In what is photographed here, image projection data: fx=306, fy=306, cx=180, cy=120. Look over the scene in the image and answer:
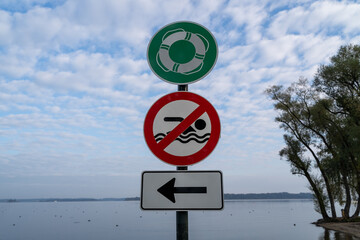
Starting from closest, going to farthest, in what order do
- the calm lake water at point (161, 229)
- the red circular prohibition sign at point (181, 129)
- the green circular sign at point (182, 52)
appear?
the red circular prohibition sign at point (181, 129) < the green circular sign at point (182, 52) < the calm lake water at point (161, 229)

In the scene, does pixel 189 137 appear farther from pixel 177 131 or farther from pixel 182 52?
pixel 182 52

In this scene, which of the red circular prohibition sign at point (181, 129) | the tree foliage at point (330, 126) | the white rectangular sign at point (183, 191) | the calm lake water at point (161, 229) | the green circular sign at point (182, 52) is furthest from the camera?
the calm lake water at point (161, 229)

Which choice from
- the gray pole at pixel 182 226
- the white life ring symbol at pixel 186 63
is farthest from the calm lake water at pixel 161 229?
the white life ring symbol at pixel 186 63

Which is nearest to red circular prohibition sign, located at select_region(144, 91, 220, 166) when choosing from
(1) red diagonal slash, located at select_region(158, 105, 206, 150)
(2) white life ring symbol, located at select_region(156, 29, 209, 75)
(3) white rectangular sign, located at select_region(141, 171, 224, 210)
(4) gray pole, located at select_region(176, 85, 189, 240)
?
(1) red diagonal slash, located at select_region(158, 105, 206, 150)

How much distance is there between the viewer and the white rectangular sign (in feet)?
8.06

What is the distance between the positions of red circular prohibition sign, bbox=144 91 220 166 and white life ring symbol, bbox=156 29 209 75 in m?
0.29

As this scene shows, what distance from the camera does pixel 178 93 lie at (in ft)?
8.87

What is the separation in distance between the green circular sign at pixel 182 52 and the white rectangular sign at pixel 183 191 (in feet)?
2.88

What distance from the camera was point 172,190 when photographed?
2.49m

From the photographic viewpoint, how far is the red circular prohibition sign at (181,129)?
2.56m

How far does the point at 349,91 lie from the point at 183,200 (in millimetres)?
28371

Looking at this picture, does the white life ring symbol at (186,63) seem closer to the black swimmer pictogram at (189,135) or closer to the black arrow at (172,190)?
the black swimmer pictogram at (189,135)

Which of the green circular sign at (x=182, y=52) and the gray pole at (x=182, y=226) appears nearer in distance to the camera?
the gray pole at (x=182, y=226)

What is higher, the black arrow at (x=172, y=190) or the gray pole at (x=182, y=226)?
the black arrow at (x=172, y=190)
